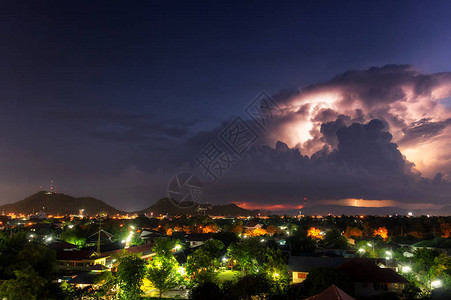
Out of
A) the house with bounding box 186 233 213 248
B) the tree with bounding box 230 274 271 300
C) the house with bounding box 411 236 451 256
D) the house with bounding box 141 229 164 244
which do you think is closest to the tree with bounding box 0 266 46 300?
the tree with bounding box 230 274 271 300

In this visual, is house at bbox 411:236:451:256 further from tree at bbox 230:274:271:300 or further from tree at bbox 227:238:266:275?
tree at bbox 230:274:271:300

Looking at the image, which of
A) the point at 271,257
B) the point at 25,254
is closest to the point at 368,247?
the point at 271,257

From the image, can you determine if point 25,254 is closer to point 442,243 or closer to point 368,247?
point 368,247

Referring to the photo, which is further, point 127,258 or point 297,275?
point 297,275

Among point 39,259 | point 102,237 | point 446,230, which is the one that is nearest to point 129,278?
point 39,259

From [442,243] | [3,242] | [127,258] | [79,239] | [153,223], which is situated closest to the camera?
[127,258]

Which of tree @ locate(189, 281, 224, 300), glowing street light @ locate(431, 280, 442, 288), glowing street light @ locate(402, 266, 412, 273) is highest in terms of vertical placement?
tree @ locate(189, 281, 224, 300)

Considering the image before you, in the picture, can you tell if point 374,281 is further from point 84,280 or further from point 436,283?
point 84,280
